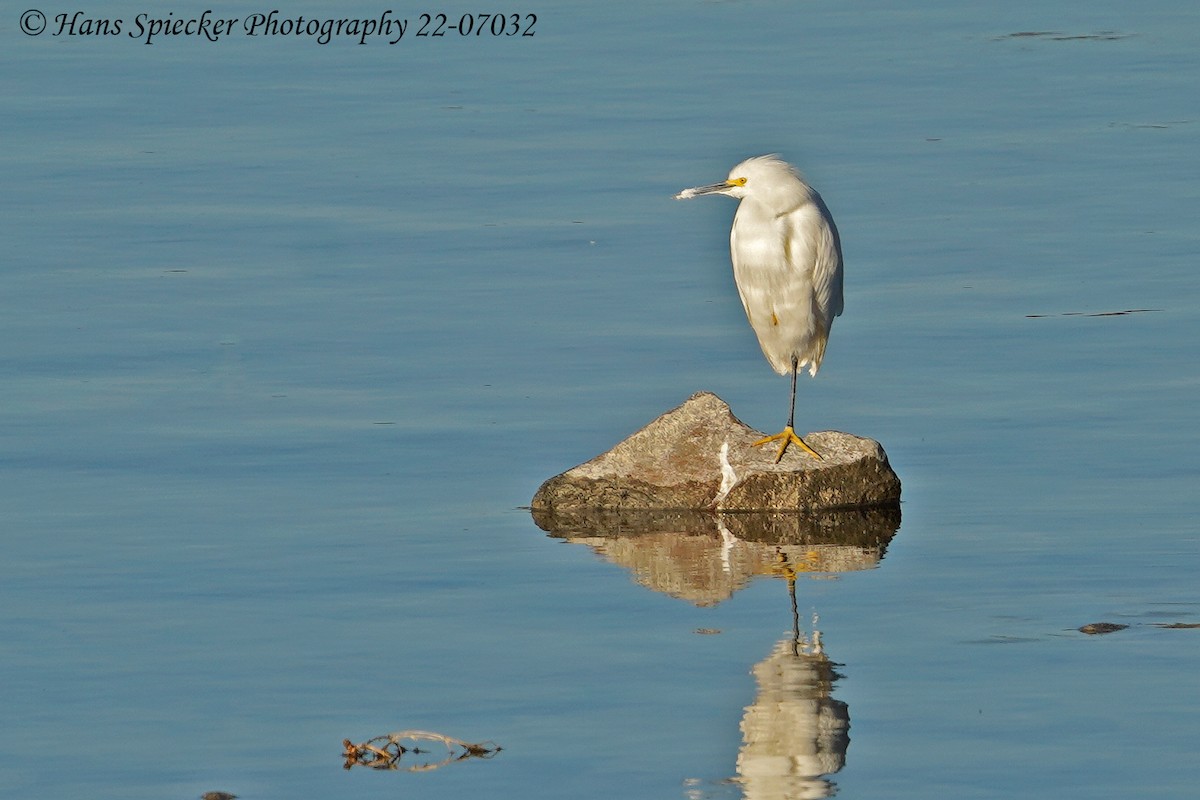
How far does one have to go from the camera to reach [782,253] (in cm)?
1380

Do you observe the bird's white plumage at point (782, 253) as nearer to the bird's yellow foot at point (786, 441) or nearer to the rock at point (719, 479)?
the bird's yellow foot at point (786, 441)

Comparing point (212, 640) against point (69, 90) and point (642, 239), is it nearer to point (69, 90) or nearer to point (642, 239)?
point (642, 239)

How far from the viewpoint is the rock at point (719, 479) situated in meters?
13.0

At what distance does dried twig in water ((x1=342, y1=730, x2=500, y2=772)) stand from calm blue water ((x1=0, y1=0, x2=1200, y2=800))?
0.12 metres

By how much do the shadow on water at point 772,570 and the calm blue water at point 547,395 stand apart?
0.21ft

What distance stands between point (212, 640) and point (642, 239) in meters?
9.61

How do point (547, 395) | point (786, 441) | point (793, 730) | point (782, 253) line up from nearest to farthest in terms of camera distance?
point (793, 730) → point (786, 441) → point (782, 253) → point (547, 395)

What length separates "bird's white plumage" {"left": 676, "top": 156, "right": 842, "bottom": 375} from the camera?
44.8 ft

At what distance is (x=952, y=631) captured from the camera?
1055cm

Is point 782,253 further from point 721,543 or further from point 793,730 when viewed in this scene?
point 793,730

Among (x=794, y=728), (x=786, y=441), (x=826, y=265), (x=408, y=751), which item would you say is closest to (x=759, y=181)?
(x=826, y=265)

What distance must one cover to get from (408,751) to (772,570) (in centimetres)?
322

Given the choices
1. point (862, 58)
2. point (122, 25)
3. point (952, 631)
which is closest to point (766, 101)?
point (862, 58)

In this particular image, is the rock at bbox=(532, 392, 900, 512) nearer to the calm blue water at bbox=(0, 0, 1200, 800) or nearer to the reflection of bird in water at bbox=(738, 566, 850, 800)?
the calm blue water at bbox=(0, 0, 1200, 800)
